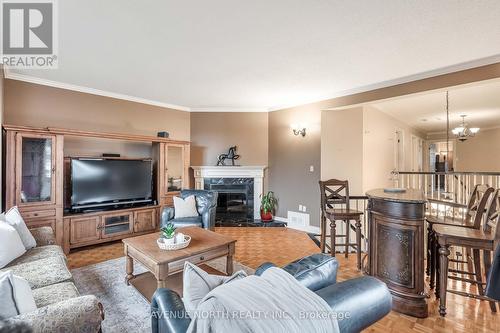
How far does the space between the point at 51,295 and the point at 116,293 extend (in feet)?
2.99

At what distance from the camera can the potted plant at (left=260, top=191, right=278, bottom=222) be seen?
5.28m

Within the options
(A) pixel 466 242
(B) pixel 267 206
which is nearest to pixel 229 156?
(B) pixel 267 206

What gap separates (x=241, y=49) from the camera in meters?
2.71

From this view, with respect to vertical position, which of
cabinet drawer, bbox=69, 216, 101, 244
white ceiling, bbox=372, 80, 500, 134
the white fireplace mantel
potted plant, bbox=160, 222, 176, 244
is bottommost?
cabinet drawer, bbox=69, 216, 101, 244

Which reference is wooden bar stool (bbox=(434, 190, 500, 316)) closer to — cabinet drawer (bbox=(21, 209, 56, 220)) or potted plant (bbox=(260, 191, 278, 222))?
potted plant (bbox=(260, 191, 278, 222))

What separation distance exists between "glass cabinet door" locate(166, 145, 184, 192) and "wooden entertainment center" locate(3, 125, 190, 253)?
2.30 feet

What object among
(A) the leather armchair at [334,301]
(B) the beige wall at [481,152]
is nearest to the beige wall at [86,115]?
(A) the leather armchair at [334,301]

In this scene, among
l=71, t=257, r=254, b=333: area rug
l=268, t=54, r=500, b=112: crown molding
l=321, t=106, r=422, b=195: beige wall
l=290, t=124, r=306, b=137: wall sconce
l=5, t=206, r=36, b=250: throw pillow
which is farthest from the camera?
l=290, t=124, r=306, b=137: wall sconce

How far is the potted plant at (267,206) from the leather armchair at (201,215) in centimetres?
157

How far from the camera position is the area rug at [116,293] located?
196cm

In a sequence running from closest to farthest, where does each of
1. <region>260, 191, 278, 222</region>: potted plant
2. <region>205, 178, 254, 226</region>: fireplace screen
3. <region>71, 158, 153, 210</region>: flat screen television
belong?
<region>71, 158, 153, 210</region>: flat screen television, <region>260, 191, 278, 222</region>: potted plant, <region>205, 178, 254, 226</region>: fireplace screen

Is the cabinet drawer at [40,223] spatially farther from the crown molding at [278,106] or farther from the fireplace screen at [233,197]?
the fireplace screen at [233,197]

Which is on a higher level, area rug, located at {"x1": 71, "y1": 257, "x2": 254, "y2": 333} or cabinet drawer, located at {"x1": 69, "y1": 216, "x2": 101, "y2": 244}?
cabinet drawer, located at {"x1": 69, "y1": 216, "x2": 101, "y2": 244}

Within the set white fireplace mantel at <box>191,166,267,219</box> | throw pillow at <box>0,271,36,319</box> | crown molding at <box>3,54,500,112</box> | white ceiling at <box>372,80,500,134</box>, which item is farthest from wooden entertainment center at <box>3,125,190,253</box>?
white ceiling at <box>372,80,500,134</box>
